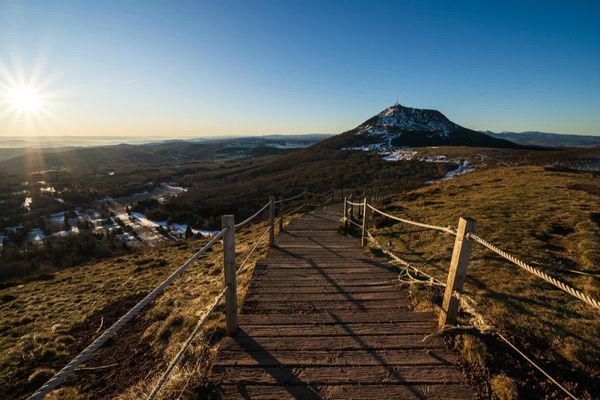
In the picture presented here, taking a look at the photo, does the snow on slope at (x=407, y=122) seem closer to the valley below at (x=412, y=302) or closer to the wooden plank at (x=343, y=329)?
the valley below at (x=412, y=302)

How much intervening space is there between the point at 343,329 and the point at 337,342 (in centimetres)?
29

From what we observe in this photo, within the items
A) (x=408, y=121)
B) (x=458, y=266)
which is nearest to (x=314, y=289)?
(x=458, y=266)

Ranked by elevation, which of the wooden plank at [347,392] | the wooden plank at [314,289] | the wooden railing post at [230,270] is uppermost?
the wooden railing post at [230,270]

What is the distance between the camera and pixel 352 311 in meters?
4.28

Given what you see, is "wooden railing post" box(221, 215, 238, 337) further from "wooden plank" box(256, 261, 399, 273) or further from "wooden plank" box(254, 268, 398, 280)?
"wooden plank" box(256, 261, 399, 273)

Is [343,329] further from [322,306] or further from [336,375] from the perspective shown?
[336,375]

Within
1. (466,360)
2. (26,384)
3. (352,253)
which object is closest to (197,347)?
(466,360)

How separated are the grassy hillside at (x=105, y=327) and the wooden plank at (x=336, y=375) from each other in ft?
1.12

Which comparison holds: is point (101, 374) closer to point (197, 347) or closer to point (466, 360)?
point (197, 347)

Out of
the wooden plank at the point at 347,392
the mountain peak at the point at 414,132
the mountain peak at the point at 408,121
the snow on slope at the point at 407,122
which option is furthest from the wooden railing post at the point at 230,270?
the mountain peak at the point at 408,121

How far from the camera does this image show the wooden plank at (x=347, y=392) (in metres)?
2.76

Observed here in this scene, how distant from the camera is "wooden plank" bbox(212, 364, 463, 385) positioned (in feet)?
9.62

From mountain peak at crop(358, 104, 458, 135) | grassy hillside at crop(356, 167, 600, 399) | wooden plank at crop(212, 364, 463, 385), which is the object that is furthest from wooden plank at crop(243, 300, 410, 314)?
mountain peak at crop(358, 104, 458, 135)

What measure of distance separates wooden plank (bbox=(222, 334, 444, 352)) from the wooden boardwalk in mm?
12
